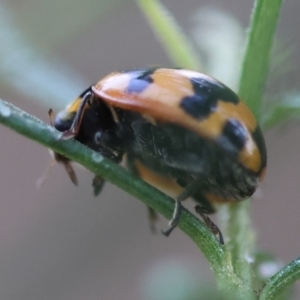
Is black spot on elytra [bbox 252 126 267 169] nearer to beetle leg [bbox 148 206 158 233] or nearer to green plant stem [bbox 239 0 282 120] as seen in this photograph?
green plant stem [bbox 239 0 282 120]

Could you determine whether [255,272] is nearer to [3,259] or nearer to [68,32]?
[68,32]

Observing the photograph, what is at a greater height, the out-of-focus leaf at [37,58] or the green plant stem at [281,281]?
the out-of-focus leaf at [37,58]

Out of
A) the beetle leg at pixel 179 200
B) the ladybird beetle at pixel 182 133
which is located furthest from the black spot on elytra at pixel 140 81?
the beetle leg at pixel 179 200

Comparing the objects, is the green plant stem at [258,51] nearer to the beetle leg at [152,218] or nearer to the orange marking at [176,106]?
the orange marking at [176,106]

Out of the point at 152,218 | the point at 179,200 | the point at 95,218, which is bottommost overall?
the point at 95,218

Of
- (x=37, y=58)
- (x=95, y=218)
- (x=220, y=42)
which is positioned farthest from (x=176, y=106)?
(x=95, y=218)

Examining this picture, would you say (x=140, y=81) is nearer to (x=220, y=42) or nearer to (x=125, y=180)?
(x=125, y=180)

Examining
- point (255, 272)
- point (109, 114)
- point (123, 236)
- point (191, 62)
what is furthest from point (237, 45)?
point (123, 236)
